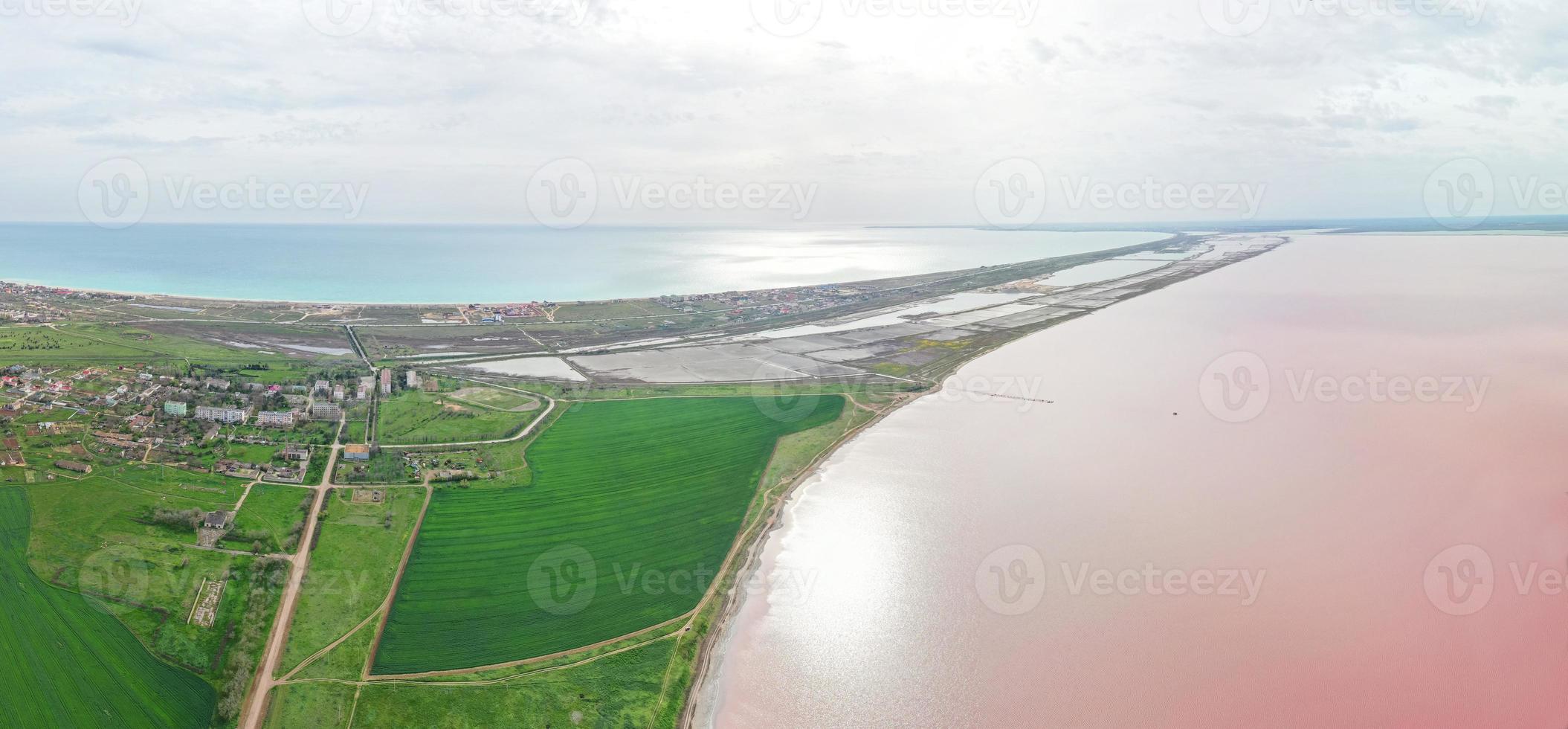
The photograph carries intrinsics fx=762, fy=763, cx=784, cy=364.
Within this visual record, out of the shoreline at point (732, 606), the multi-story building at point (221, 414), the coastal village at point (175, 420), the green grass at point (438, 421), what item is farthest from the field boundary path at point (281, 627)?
the multi-story building at point (221, 414)

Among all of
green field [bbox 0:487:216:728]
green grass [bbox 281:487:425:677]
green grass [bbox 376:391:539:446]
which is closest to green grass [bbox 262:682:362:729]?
green grass [bbox 281:487:425:677]

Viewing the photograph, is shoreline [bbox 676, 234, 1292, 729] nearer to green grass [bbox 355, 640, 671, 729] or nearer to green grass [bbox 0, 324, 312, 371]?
green grass [bbox 355, 640, 671, 729]

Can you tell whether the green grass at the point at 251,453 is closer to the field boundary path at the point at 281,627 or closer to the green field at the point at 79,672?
the field boundary path at the point at 281,627

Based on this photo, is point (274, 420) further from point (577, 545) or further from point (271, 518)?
point (577, 545)

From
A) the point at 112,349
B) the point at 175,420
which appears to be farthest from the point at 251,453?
the point at 112,349

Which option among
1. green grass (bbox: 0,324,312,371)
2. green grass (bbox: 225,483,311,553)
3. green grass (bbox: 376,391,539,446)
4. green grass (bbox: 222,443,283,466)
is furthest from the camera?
green grass (bbox: 0,324,312,371)

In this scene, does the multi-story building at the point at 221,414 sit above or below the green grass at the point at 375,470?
above
